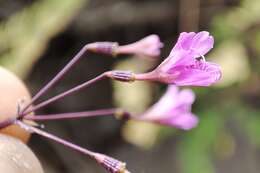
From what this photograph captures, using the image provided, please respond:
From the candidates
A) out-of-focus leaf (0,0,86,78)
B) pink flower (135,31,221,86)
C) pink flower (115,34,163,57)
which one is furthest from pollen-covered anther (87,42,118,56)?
out-of-focus leaf (0,0,86,78)

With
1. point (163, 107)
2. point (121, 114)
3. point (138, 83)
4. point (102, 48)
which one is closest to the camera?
point (102, 48)

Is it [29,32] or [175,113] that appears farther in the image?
[29,32]

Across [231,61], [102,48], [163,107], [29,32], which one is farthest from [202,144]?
[102,48]

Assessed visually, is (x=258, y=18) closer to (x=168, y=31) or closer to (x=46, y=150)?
(x=168, y=31)

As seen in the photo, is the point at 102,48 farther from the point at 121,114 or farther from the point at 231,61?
the point at 231,61

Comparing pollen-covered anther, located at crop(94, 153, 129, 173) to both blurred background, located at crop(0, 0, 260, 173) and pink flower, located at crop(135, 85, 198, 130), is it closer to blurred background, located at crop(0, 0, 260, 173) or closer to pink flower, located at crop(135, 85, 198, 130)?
pink flower, located at crop(135, 85, 198, 130)

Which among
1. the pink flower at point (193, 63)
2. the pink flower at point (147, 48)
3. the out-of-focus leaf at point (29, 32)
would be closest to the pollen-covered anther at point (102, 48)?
the pink flower at point (147, 48)
